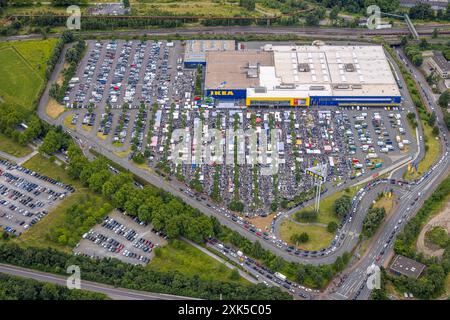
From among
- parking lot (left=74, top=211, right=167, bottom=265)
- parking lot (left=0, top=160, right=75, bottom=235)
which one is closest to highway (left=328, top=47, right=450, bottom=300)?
parking lot (left=74, top=211, right=167, bottom=265)

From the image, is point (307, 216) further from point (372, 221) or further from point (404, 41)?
point (404, 41)

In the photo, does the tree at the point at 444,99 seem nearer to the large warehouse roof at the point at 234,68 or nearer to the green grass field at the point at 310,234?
the large warehouse roof at the point at 234,68

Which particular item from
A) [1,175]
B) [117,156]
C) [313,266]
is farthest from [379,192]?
[1,175]

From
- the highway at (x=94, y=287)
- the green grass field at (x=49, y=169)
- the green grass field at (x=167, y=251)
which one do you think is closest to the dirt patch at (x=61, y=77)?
the green grass field at (x=49, y=169)

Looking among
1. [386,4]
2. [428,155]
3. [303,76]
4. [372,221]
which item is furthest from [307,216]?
[386,4]

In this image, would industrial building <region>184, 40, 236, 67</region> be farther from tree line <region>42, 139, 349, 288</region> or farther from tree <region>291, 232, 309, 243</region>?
tree <region>291, 232, 309, 243</region>
